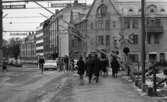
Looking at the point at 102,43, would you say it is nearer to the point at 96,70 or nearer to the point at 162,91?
the point at 96,70

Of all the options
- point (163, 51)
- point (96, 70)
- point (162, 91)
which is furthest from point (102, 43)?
point (162, 91)

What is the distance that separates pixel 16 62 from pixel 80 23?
20561mm

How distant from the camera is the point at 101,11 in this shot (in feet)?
258

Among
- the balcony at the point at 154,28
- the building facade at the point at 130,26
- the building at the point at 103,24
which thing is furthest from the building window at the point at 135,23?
the building at the point at 103,24

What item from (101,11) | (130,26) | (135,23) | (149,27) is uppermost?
(101,11)

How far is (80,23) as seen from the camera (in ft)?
230

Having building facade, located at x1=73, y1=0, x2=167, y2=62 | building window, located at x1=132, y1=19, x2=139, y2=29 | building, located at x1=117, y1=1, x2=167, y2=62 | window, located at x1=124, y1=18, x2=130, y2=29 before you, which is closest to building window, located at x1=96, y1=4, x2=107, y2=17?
building facade, located at x1=73, y1=0, x2=167, y2=62

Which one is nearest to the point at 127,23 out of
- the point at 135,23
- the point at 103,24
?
the point at 135,23

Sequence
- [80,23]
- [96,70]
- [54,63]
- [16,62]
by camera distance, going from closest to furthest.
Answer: [96,70]
[54,63]
[80,23]
[16,62]

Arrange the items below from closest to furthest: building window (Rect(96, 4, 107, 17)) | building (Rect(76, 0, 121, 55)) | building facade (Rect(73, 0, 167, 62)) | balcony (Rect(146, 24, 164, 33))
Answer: building facade (Rect(73, 0, 167, 62)) < balcony (Rect(146, 24, 164, 33)) < building (Rect(76, 0, 121, 55)) < building window (Rect(96, 4, 107, 17))

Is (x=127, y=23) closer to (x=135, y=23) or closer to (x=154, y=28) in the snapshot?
(x=135, y=23)

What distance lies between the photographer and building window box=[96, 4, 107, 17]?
77631 mm

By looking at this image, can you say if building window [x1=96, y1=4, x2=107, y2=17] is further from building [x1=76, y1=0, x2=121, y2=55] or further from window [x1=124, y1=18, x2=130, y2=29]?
window [x1=124, y1=18, x2=130, y2=29]

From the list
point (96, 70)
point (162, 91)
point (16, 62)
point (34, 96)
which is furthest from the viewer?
point (16, 62)
